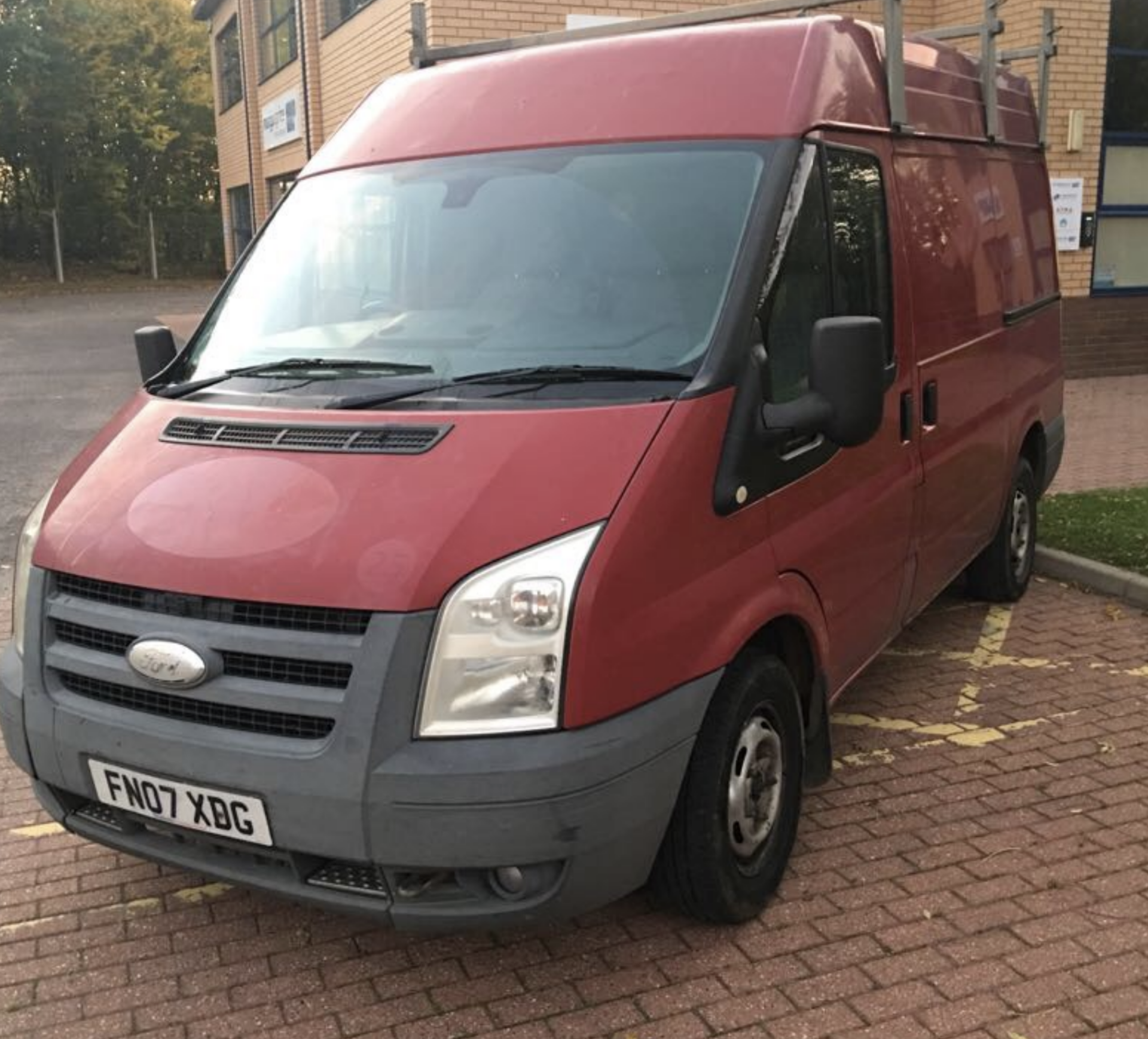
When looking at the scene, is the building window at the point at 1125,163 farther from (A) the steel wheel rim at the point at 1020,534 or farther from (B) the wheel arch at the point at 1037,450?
(A) the steel wheel rim at the point at 1020,534

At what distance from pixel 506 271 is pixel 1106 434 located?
8.39 meters

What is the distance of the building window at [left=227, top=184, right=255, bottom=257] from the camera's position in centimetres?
2950

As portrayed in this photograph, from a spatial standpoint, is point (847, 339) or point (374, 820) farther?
point (847, 339)

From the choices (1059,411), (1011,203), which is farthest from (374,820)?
(1059,411)

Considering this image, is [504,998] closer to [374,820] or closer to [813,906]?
[374,820]

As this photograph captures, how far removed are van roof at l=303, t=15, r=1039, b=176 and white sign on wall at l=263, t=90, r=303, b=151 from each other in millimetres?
16029

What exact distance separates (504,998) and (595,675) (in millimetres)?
951

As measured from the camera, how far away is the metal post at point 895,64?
390 centimetres

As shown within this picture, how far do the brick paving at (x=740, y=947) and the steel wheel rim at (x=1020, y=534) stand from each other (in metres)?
1.89

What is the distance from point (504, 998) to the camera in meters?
3.04

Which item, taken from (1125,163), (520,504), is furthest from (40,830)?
(1125,163)

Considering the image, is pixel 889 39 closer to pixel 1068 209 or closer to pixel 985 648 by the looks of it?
pixel 985 648

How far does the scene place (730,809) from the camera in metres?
3.18

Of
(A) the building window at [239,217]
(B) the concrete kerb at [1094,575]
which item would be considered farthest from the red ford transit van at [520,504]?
(A) the building window at [239,217]
